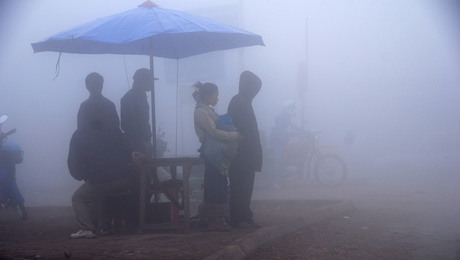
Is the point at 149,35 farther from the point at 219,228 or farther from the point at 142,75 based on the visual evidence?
the point at 219,228

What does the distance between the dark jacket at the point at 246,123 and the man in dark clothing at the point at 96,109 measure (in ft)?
4.21

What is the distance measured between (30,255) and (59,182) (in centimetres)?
1295

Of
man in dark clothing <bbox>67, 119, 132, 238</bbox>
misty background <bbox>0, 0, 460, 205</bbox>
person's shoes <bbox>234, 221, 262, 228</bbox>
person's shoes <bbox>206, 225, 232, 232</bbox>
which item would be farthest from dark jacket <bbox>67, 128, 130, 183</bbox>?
misty background <bbox>0, 0, 460, 205</bbox>

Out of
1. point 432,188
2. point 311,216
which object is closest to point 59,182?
point 432,188

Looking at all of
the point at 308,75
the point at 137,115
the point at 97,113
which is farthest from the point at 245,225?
the point at 308,75

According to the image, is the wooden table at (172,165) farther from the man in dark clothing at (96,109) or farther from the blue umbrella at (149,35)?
the blue umbrella at (149,35)

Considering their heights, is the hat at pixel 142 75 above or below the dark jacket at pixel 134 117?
above

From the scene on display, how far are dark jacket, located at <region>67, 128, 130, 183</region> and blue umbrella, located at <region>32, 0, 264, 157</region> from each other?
3.30 ft

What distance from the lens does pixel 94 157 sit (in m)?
5.73

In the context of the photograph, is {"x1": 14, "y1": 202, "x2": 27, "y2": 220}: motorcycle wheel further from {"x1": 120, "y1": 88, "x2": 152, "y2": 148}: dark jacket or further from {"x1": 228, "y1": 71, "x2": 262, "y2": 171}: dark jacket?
{"x1": 228, "y1": 71, "x2": 262, "y2": 171}: dark jacket

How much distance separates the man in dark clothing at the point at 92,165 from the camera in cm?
574

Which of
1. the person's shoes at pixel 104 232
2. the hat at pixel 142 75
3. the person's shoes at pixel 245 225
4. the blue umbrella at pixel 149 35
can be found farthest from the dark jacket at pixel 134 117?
the person's shoes at pixel 245 225

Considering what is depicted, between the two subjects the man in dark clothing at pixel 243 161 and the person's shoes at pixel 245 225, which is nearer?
the person's shoes at pixel 245 225

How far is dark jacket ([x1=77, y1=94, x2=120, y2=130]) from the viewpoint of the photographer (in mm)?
5789
